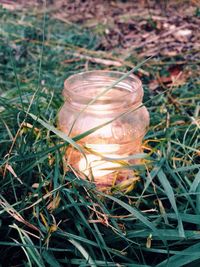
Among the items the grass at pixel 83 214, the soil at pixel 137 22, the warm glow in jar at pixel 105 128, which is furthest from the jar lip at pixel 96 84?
the soil at pixel 137 22

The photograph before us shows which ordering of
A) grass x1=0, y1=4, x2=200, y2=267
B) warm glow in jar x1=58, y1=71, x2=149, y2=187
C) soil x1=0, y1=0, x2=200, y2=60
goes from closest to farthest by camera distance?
grass x1=0, y1=4, x2=200, y2=267, warm glow in jar x1=58, y1=71, x2=149, y2=187, soil x1=0, y1=0, x2=200, y2=60

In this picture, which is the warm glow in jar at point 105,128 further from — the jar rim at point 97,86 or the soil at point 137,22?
the soil at point 137,22

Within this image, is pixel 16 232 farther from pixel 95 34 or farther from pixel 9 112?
pixel 95 34

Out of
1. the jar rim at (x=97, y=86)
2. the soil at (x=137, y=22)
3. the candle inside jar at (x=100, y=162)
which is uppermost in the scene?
the jar rim at (x=97, y=86)

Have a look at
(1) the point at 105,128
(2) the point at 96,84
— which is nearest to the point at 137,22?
(2) the point at 96,84

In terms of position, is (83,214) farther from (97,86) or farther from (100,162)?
(97,86)

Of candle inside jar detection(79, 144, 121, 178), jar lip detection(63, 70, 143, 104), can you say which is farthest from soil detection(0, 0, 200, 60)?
candle inside jar detection(79, 144, 121, 178)

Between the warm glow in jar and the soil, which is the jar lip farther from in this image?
the soil
